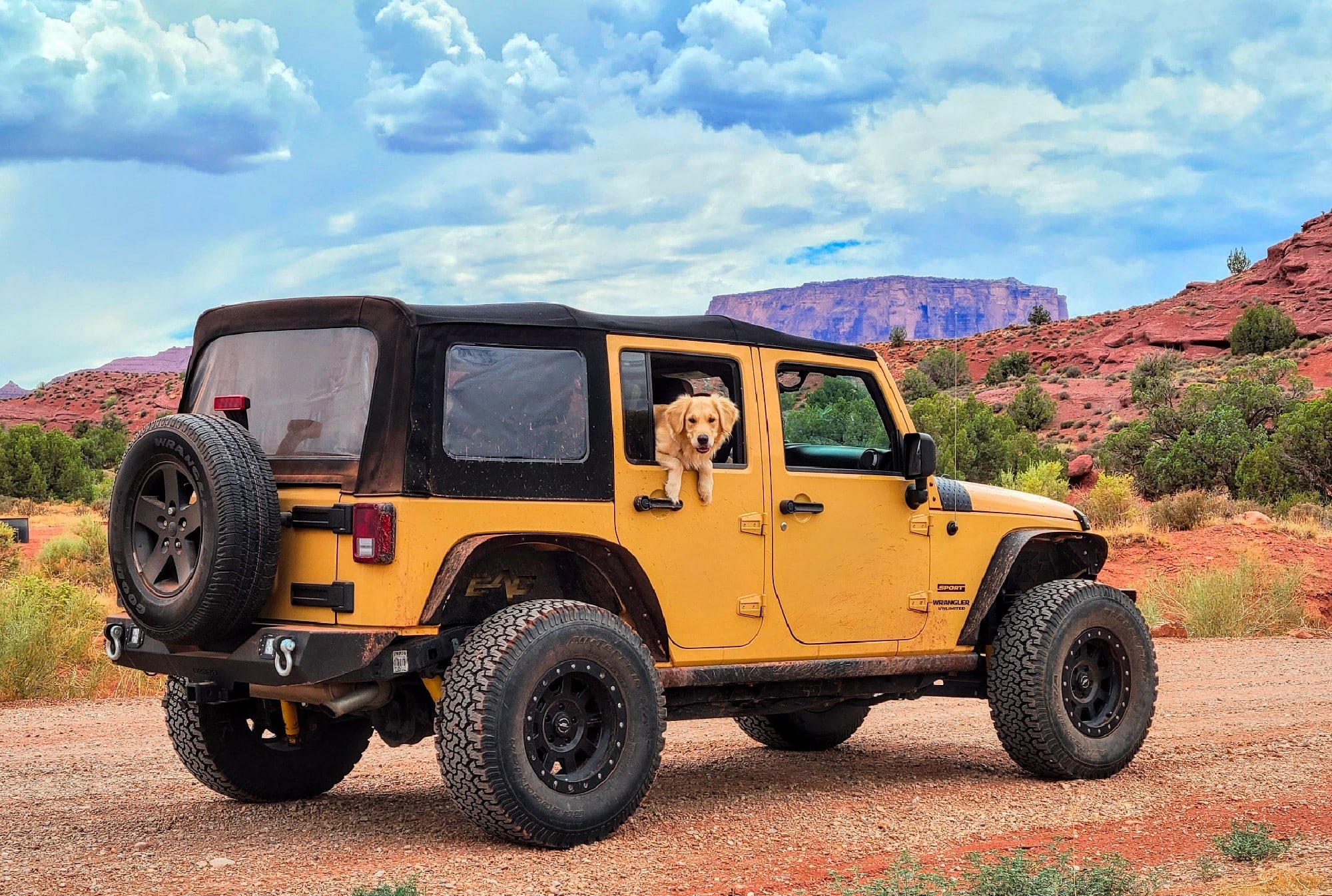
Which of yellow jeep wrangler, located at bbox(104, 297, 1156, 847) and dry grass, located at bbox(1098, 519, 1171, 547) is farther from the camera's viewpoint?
dry grass, located at bbox(1098, 519, 1171, 547)

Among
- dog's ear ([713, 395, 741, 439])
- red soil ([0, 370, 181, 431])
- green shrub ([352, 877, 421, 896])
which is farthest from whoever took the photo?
red soil ([0, 370, 181, 431])

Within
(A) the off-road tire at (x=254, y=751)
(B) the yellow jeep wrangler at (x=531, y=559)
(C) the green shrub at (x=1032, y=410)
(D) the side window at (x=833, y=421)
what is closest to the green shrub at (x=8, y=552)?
(A) the off-road tire at (x=254, y=751)

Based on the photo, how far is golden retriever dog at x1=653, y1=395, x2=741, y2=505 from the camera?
19.8 ft

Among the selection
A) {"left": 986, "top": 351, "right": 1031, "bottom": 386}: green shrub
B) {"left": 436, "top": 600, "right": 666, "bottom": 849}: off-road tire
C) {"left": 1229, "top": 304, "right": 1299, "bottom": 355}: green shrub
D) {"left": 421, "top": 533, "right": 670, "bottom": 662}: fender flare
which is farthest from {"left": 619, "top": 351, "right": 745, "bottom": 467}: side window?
{"left": 986, "top": 351, "right": 1031, "bottom": 386}: green shrub

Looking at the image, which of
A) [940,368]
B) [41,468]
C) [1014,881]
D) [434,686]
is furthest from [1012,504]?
[940,368]

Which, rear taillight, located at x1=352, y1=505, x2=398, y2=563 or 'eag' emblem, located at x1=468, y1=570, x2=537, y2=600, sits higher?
rear taillight, located at x1=352, y1=505, x2=398, y2=563

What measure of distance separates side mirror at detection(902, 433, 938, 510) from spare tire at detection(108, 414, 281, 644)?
326 cm

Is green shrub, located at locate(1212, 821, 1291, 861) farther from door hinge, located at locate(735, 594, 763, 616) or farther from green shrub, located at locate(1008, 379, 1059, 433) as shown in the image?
green shrub, located at locate(1008, 379, 1059, 433)

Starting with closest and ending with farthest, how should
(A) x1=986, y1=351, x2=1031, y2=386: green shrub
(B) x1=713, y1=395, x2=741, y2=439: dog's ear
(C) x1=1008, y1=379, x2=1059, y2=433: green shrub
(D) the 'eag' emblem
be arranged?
(D) the 'eag' emblem → (B) x1=713, y1=395, x2=741, y2=439: dog's ear → (C) x1=1008, y1=379, x2=1059, y2=433: green shrub → (A) x1=986, y1=351, x2=1031, y2=386: green shrub

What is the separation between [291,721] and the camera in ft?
20.9

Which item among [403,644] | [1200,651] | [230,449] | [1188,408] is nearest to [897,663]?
[403,644]

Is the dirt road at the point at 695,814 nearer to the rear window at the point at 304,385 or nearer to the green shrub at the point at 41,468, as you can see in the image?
the rear window at the point at 304,385

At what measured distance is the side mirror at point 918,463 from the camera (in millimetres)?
6949

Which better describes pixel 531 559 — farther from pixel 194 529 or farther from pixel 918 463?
pixel 918 463
